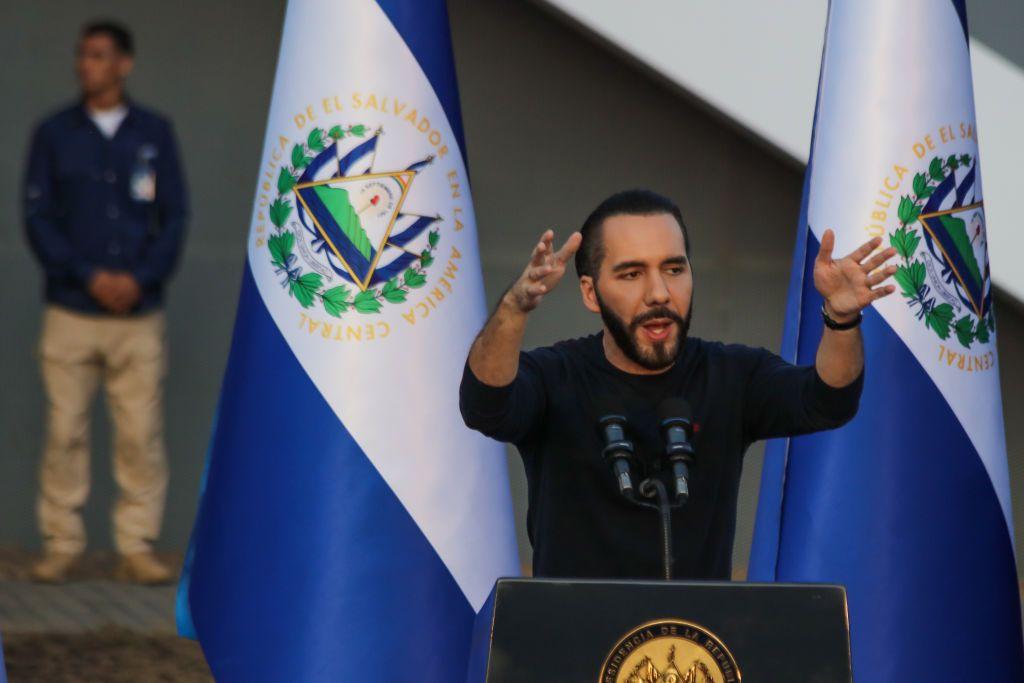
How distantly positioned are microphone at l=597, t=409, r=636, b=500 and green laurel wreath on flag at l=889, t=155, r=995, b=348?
5.82 feet

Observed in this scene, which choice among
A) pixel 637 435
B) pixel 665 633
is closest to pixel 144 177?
pixel 637 435

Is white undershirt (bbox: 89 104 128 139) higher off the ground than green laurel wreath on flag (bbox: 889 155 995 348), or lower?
higher

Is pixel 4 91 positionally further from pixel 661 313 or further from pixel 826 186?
pixel 661 313

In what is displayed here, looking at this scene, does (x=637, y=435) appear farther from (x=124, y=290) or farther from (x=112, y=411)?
(x=112, y=411)

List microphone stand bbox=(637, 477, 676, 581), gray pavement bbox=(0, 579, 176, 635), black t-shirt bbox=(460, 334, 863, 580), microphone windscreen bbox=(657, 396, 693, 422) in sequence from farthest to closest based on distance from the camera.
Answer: gray pavement bbox=(0, 579, 176, 635), black t-shirt bbox=(460, 334, 863, 580), microphone windscreen bbox=(657, 396, 693, 422), microphone stand bbox=(637, 477, 676, 581)

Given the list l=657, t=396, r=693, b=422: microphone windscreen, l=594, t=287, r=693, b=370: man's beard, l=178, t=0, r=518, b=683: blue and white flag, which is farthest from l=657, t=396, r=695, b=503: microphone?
l=178, t=0, r=518, b=683: blue and white flag

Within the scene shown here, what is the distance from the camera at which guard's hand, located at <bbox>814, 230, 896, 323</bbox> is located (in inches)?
91.1

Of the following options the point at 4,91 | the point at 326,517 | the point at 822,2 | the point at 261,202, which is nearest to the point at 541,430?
the point at 326,517

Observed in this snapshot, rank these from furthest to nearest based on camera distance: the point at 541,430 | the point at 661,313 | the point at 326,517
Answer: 1. the point at 326,517
2. the point at 541,430
3. the point at 661,313

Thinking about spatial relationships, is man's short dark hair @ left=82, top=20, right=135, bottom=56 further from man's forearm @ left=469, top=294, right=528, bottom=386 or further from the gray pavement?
man's forearm @ left=469, top=294, right=528, bottom=386

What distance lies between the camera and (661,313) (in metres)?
2.41

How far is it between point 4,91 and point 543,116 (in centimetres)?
213

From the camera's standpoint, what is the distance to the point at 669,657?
1969 millimetres

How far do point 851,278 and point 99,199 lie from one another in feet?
12.3
